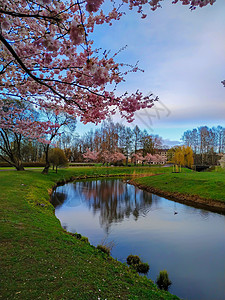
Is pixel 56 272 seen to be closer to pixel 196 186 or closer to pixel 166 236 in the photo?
pixel 166 236

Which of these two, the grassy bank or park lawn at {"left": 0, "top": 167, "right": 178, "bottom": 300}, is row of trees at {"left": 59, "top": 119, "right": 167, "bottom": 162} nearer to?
the grassy bank

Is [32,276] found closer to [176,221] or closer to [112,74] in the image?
[112,74]

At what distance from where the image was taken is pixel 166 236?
7430 millimetres

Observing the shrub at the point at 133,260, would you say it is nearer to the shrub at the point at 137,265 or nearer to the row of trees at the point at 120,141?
the shrub at the point at 137,265

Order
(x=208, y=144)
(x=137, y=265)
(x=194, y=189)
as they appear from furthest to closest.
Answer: (x=208, y=144) < (x=194, y=189) < (x=137, y=265)

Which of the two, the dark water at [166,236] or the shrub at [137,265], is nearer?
the dark water at [166,236]

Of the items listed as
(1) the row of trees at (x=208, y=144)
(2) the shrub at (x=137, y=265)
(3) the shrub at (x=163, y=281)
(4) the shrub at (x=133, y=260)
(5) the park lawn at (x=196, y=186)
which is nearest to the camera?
(3) the shrub at (x=163, y=281)

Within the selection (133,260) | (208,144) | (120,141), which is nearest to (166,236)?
(133,260)

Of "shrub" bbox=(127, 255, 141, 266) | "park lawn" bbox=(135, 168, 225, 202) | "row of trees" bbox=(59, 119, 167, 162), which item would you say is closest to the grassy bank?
"park lawn" bbox=(135, 168, 225, 202)

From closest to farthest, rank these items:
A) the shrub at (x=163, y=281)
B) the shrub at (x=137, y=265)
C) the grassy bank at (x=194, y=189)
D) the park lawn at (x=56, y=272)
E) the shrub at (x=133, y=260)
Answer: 1. the park lawn at (x=56, y=272)
2. the shrub at (x=163, y=281)
3. the shrub at (x=137, y=265)
4. the shrub at (x=133, y=260)
5. the grassy bank at (x=194, y=189)

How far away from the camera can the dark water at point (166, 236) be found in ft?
15.6

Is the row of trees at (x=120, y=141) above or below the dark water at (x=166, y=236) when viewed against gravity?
above

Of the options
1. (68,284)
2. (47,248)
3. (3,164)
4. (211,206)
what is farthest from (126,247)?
(3,164)

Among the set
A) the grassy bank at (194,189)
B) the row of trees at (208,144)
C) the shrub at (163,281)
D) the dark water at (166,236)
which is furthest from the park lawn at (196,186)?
the row of trees at (208,144)
